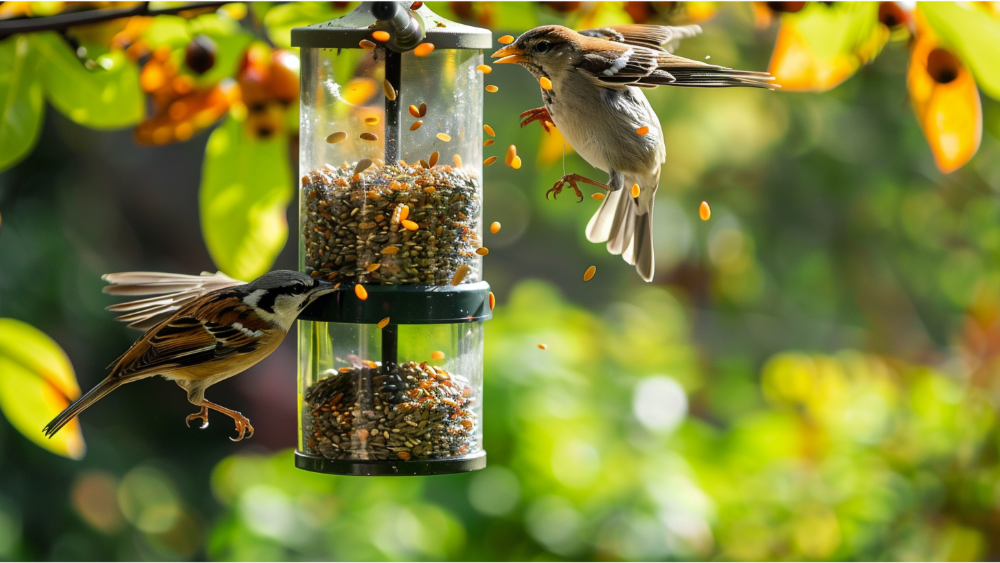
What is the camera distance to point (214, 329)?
8.05 feet

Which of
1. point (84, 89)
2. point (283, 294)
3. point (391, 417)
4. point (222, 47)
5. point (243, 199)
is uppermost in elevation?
point (222, 47)

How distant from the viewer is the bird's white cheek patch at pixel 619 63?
226 cm

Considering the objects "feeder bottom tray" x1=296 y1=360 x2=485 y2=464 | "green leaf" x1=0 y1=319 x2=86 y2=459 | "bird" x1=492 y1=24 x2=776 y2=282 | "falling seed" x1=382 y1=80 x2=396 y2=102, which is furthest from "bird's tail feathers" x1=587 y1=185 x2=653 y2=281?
"green leaf" x1=0 y1=319 x2=86 y2=459

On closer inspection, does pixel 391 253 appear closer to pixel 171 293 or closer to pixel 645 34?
pixel 171 293

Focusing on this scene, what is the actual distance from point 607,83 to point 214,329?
115 centimetres

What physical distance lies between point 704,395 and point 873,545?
216cm

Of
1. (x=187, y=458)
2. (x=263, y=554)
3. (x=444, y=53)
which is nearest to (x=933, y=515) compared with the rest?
(x=263, y=554)

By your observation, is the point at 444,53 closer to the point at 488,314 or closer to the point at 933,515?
the point at 488,314

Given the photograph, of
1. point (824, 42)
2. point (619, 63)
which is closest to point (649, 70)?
point (619, 63)

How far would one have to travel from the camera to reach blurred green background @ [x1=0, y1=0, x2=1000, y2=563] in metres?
4.37

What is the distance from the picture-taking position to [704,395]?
6789 mm

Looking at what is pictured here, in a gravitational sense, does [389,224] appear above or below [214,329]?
above

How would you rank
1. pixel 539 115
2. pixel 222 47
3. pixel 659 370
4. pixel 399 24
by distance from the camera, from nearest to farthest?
pixel 399 24 < pixel 222 47 < pixel 539 115 < pixel 659 370

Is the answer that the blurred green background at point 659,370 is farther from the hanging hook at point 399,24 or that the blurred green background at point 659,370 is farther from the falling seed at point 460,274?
the hanging hook at point 399,24
